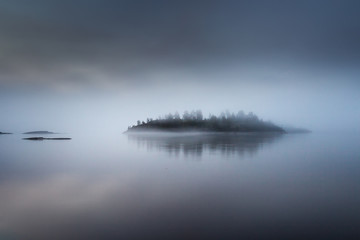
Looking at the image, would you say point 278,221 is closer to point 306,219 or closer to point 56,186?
point 306,219

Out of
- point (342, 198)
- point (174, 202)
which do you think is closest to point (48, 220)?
point (174, 202)

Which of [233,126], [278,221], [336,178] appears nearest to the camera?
[278,221]

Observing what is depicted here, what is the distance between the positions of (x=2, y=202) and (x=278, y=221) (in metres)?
11.2

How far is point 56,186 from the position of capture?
542 inches

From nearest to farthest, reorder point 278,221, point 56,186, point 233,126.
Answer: point 278,221 → point 56,186 → point 233,126

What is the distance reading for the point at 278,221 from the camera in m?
8.20

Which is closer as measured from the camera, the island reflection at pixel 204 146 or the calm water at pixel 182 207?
the calm water at pixel 182 207

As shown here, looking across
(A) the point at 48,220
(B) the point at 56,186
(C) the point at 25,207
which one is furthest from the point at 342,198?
(B) the point at 56,186

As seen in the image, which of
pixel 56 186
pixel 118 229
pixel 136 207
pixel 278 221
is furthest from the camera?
pixel 56 186

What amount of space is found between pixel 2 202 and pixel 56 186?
3169 mm

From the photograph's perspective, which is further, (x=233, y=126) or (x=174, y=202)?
(x=233, y=126)

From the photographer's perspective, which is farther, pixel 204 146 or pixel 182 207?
pixel 204 146

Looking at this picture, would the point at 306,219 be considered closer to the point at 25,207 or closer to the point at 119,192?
the point at 119,192

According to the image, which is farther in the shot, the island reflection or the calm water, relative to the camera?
the island reflection
